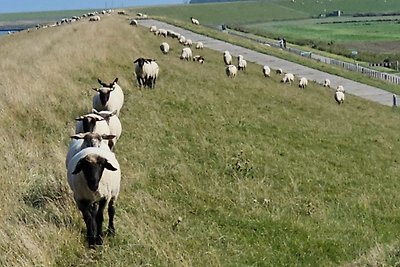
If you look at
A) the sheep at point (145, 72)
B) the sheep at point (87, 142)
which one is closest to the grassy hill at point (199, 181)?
the sheep at point (145, 72)

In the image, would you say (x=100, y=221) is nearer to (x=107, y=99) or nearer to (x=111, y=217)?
(x=111, y=217)

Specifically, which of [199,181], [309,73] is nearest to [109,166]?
[199,181]

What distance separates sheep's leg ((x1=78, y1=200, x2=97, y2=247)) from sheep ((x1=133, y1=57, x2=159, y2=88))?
50.0 ft

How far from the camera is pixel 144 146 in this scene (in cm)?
1462

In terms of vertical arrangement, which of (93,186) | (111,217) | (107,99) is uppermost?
(93,186)

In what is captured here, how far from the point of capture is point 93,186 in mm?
8445

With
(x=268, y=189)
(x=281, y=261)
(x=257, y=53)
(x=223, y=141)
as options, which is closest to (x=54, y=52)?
(x=223, y=141)

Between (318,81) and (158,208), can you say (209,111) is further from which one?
(318,81)

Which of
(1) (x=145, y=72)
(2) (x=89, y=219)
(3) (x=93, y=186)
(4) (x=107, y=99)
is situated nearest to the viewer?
(3) (x=93, y=186)

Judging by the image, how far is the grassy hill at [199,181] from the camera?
352 inches

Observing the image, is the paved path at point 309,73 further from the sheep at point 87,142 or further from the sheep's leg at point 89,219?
the sheep's leg at point 89,219

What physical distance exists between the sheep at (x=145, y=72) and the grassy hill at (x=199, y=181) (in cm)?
44

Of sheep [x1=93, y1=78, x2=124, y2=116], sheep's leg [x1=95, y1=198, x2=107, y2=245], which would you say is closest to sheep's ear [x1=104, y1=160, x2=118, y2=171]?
sheep's leg [x1=95, y1=198, x2=107, y2=245]

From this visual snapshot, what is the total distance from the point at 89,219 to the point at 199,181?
4370 millimetres
